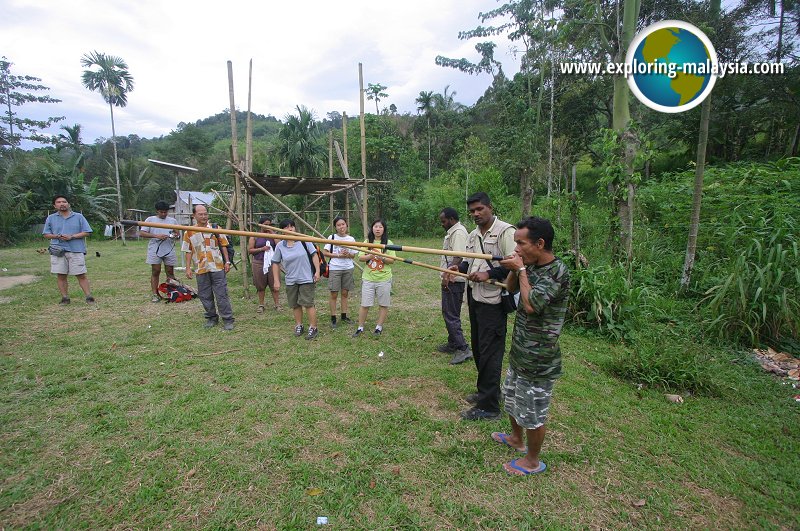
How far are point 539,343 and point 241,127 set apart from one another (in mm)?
65722

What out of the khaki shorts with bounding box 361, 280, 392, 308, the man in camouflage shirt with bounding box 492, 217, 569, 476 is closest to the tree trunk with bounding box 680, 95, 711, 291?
the khaki shorts with bounding box 361, 280, 392, 308

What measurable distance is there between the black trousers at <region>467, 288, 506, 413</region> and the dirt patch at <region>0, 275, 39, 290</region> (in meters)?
10.6

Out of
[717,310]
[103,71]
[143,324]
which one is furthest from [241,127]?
[717,310]

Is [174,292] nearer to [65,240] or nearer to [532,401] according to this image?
[65,240]

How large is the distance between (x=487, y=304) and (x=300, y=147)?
19430mm

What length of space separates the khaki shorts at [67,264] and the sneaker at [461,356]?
263 inches

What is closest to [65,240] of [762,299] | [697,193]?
[697,193]

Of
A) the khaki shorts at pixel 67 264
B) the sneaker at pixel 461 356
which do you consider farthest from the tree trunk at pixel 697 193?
the khaki shorts at pixel 67 264

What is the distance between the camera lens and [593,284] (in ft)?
18.4

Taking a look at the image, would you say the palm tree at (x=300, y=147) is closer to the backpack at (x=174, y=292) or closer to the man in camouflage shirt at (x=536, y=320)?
the backpack at (x=174, y=292)

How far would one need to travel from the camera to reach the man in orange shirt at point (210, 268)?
564 centimetres

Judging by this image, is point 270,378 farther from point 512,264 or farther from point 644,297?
point 644,297

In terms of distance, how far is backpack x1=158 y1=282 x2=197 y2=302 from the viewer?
7426 millimetres

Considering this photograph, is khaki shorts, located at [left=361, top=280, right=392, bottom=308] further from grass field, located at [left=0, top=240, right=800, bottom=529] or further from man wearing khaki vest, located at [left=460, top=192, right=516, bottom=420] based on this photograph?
man wearing khaki vest, located at [left=460, top=192, right=516, bottom=420]
